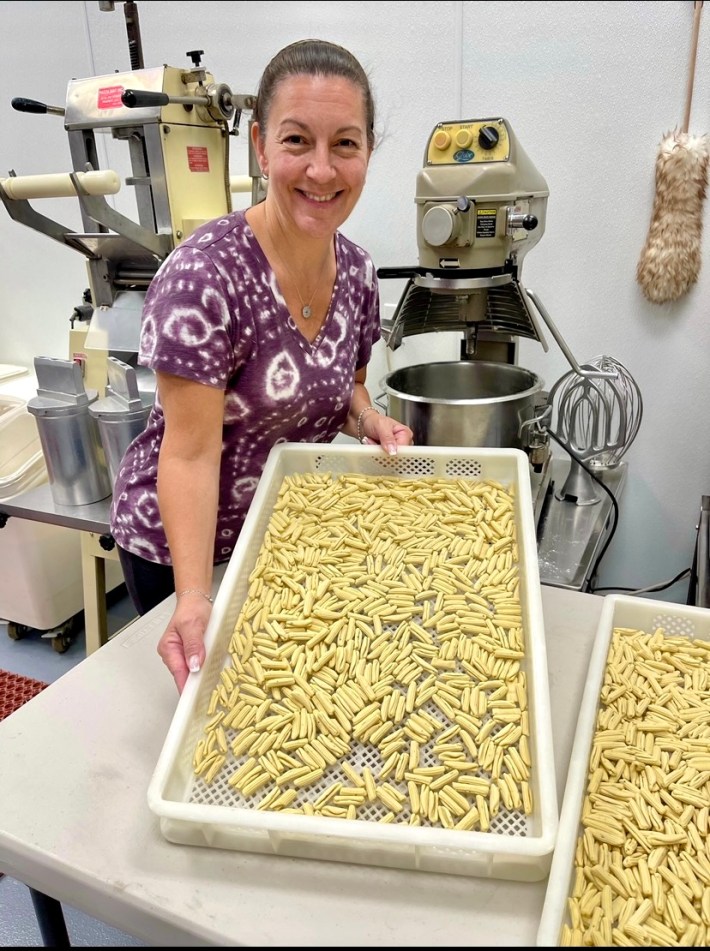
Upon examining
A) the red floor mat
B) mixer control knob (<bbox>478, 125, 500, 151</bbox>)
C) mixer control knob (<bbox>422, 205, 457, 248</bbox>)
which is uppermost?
mixer control knob (<bbox>478, 125, 500, 151</bbox>)

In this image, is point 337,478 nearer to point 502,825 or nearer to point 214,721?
point 214,721

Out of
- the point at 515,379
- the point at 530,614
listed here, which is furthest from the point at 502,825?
the point at 515,379

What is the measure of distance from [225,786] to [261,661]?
166 mm

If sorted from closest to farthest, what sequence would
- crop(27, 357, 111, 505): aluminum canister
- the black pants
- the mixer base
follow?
the black pants, the mixer base, crop(27, 357, 111, 505): aluminum canister

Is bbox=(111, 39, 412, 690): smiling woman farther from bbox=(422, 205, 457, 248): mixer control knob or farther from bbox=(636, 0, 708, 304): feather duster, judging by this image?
bbox=(636, 0, 708, 304): feather duster

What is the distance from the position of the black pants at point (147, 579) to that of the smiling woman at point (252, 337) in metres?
0.04

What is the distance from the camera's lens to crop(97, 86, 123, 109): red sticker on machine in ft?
5.67

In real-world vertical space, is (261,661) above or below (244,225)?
below

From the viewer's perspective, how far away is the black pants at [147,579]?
4.38ft

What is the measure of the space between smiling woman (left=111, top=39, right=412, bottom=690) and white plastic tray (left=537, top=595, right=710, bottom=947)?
18.8 inches

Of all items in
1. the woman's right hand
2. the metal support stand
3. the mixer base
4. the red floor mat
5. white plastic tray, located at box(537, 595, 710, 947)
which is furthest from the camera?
the red floor mat

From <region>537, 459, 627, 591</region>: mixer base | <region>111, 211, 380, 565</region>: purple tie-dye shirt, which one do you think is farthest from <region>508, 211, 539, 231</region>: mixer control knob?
<region>537, 459, 627, 591</region>: mixer base

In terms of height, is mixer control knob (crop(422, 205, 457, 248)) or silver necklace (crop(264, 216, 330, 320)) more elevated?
mixer control knob (crop(422, 205, 457, 248))

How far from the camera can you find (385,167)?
2.36 metres
